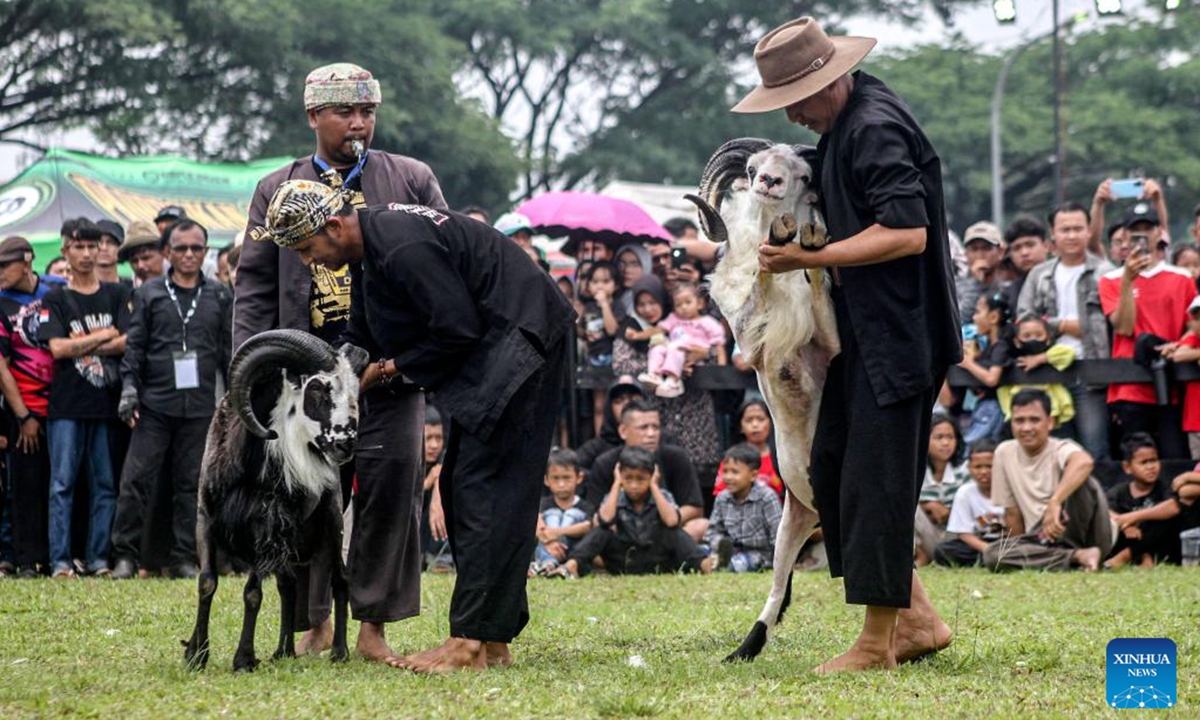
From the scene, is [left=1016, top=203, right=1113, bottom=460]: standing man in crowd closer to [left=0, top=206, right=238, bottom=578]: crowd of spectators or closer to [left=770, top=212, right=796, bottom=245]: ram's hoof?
[left=0, top=206, right=238, bottom=578]: crowd of spectators

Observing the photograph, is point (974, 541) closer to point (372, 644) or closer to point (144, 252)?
point (372, 644)

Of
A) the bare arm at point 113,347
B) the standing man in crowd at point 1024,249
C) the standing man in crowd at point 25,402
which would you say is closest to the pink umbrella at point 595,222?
the standing man in crowd at point 1024,249

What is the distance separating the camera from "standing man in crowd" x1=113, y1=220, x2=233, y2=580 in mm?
11859

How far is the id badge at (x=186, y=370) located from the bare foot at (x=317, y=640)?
14.9 feet

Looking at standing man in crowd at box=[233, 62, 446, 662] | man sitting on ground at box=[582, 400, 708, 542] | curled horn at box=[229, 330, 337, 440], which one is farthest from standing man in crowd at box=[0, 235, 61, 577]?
curled horn at box=[229, 330, 337, 440]

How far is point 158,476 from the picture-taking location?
11.9m

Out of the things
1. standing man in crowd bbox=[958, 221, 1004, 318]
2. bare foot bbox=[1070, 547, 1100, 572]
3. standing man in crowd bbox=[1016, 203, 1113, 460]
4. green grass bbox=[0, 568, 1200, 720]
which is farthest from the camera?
standing man in crowd bbox=[958, 221, 1004, 318]

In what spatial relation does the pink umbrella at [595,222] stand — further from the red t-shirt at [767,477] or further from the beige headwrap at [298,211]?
Answer: the beige headwrap at [298,211]

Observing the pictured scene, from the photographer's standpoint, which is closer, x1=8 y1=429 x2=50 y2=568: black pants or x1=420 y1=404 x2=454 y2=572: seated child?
x1=8 y1=429 x2=50 y2=568: black pants

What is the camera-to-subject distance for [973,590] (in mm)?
10156

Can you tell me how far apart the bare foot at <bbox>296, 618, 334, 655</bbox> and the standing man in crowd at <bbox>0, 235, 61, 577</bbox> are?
5179mm

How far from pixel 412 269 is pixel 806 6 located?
3360 centimetres

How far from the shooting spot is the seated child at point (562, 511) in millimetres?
12328

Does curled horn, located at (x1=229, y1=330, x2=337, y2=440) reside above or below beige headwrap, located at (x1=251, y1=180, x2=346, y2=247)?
below
